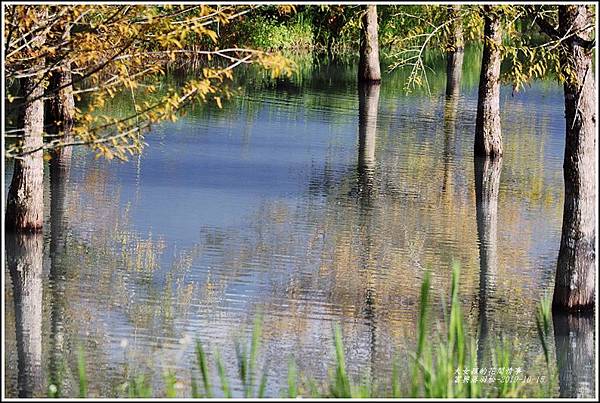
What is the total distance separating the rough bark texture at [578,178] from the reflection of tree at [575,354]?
18 cm

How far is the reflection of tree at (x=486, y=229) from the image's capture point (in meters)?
11.3

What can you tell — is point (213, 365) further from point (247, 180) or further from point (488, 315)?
point (247, 180)

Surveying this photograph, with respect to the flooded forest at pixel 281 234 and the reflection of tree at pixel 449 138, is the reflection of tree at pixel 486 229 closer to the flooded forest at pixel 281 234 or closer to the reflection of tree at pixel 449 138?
the flooded forest at pixel 281 234

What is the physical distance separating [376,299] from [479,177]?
8.22m

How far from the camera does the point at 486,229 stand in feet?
50.7

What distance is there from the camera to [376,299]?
38.4 ft

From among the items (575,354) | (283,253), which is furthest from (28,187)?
(575,354)

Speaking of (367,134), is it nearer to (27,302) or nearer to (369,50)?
(369,50)

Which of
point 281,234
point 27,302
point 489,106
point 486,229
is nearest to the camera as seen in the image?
point 27,302

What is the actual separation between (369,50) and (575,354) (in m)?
24.4

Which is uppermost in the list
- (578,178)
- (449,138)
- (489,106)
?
(489,106)

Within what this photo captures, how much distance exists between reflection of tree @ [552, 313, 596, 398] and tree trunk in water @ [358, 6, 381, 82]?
22447 mm

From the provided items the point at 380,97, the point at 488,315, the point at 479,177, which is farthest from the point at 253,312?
the point at 380,97

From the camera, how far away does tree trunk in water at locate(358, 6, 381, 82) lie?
33281 millimetres
